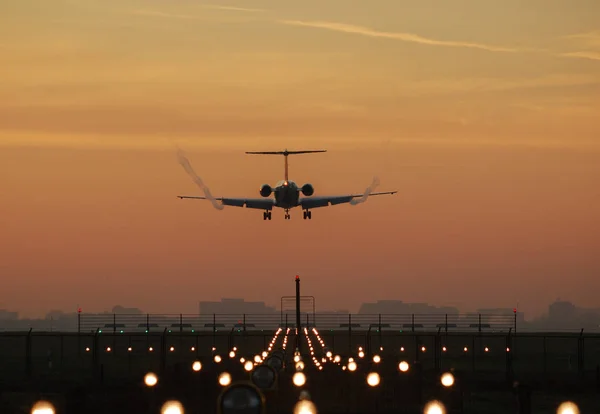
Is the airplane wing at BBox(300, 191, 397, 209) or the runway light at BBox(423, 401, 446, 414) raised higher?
the airplane wing at BBox(300, 191, 397, 209)

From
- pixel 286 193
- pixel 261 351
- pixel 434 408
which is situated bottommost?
pixel 434 408

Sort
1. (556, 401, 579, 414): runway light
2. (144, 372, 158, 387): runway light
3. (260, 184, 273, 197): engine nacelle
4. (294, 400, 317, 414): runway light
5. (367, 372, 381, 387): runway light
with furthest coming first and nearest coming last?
1. (260, 184, 273, 197): engine nacelle
2. (367, 372, 381, 387): runway light
3. (144, 372, 158, 387): runway light
4. (294, 400, 317, 414): runway light
5. (556, 401, 579, 414): runway light

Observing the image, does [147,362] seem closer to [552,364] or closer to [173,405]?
[552,364]

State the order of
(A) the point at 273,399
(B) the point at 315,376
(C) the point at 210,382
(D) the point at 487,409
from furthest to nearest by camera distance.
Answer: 1. (D) the point at 487,409
2. (B) the point at 315,376
3. (C) the point at 210,382
4. (A) the point at 273,399

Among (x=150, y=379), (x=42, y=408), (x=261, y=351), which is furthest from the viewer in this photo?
(x=261, y=351)

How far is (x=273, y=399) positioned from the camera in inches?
1075

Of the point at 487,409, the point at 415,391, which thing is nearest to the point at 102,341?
the point at 487,409

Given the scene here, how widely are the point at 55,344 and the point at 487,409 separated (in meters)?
83.3

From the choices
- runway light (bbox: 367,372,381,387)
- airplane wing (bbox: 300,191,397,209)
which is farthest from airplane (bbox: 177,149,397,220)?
runway light (bbox: 367,372,381,387)

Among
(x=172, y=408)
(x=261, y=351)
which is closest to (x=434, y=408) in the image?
(x=172, y=408)

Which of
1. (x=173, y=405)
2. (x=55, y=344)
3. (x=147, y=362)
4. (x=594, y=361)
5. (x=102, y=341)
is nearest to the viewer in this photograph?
(x=173, y=405)

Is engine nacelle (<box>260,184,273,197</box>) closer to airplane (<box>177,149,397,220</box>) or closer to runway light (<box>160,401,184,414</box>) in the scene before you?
airplane (<box>177,149,397,220</box>)

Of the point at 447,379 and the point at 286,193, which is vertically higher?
the point at 286,193

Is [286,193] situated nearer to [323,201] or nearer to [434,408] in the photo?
[323,201]
